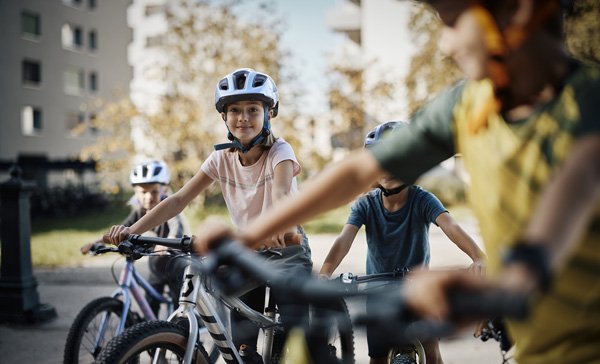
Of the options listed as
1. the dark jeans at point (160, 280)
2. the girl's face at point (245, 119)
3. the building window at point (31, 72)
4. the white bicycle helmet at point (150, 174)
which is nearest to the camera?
the girl's face at point (245, 119)

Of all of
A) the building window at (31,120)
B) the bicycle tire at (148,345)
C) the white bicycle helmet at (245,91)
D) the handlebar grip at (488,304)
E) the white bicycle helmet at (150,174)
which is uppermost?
the building window at (31,120)

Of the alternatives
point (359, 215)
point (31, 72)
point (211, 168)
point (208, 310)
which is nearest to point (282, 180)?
point (211, 168)

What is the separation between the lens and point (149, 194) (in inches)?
206

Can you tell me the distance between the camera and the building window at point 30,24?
36469 millimetres

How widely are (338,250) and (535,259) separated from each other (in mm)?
2417

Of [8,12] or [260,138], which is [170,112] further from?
[8,12]

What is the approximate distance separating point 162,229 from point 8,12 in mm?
35330

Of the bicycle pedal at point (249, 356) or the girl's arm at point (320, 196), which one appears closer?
the girl's arm at point (320, 196)

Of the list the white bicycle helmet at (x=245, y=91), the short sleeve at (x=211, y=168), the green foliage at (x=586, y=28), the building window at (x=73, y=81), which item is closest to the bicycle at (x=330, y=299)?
the short sleeve at (x=211, y=168)

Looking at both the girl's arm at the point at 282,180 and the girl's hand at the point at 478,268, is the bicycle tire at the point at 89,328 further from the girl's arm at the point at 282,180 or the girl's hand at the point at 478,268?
the girl's hand at the point at 478,268

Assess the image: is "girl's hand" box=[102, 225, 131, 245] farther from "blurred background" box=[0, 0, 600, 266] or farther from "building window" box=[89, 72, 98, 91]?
"building window" box=[89, 72, 98, 91]

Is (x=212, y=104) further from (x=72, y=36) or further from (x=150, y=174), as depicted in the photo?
(x=72, y=36)

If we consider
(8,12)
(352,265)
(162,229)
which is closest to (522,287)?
(162,229)

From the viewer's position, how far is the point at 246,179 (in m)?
3.49
